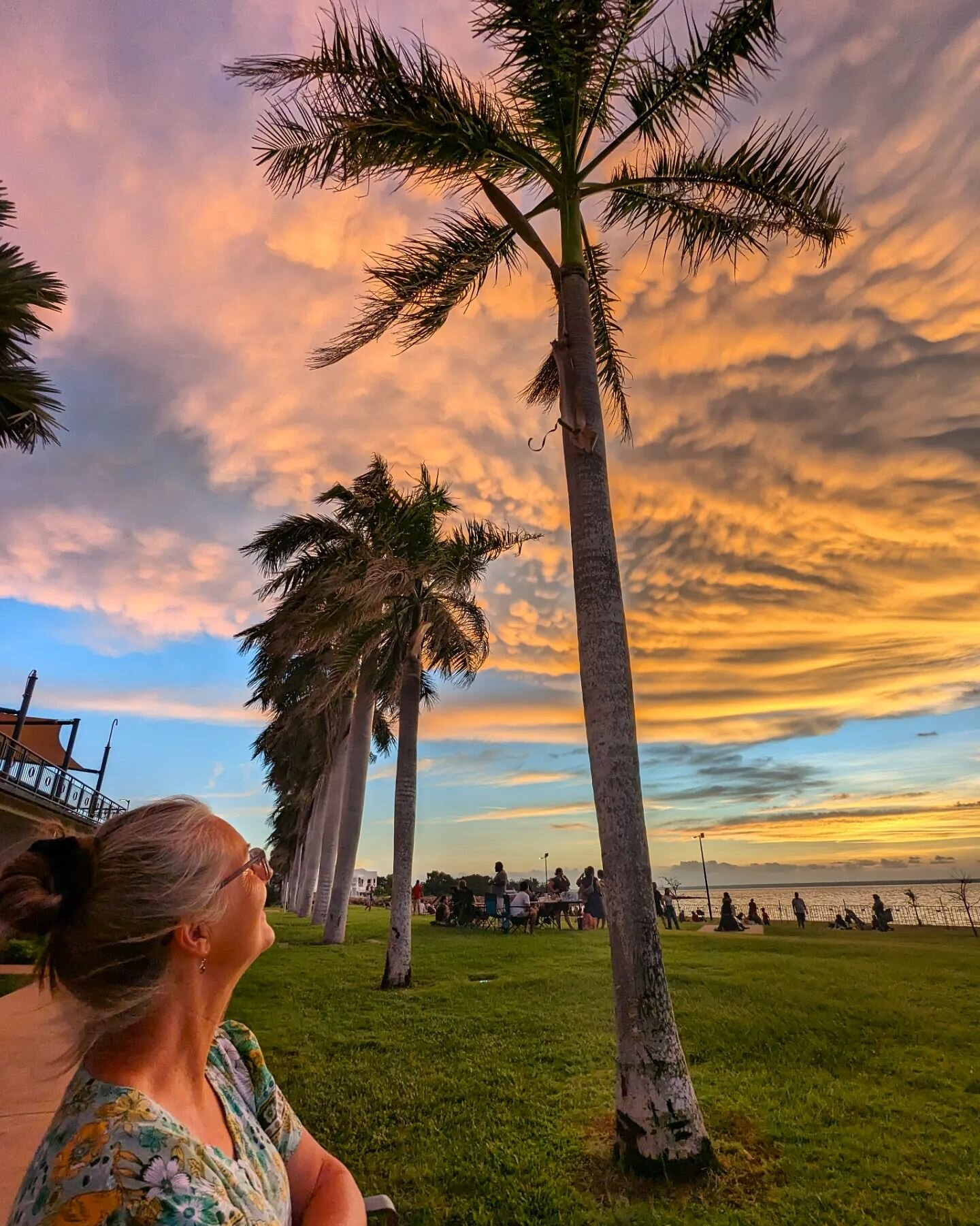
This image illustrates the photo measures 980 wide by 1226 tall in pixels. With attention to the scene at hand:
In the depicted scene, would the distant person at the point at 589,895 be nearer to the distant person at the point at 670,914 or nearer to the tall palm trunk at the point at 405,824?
the distant person at the point at 670,914

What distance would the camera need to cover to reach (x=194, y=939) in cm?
146

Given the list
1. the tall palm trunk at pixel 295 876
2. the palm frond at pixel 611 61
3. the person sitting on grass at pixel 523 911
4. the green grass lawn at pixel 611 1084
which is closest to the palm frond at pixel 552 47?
the palm frond at pixel 611 61

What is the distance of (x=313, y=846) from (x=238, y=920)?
98.2ft

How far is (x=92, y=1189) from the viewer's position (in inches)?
39.0

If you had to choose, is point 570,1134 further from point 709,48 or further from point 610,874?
point 709,48

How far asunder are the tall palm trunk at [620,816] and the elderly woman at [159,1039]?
10.4 ft

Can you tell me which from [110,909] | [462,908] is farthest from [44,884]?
[462,908]

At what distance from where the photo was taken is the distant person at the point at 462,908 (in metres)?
19.1

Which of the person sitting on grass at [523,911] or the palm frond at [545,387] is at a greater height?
the palm frond at [545,387]

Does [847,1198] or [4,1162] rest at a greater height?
[4,1162]

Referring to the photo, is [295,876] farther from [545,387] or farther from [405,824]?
[545,387]

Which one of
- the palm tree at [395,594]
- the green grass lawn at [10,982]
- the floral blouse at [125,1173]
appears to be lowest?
the green grass lawn at [10,982]

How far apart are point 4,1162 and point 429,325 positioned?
7572mm

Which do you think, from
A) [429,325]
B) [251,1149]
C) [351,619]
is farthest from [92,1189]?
[351,619]
